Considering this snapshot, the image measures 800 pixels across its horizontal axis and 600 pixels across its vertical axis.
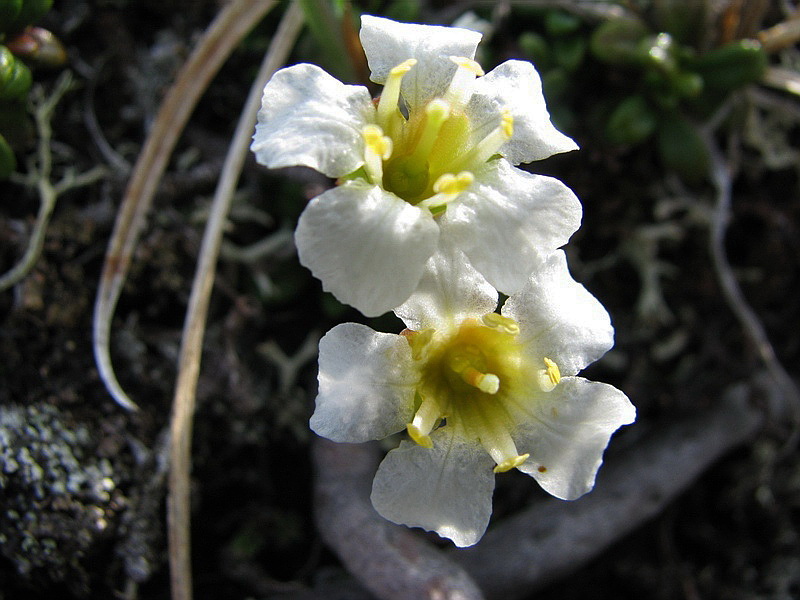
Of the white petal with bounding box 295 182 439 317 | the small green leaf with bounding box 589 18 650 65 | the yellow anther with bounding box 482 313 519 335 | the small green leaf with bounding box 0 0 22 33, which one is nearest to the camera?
the white petal with bounding box 295 182 439 317

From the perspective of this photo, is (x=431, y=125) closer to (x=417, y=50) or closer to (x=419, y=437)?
(x=417, y=50)

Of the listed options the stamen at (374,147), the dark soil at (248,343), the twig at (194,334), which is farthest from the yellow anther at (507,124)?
the twig at (194,334)

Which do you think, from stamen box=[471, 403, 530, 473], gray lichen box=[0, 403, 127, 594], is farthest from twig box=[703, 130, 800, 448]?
gray lichen box=[0, 403, 127, 594]

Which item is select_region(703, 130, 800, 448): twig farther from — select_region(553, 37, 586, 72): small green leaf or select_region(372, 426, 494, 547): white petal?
select_region(372, 426, 494, 547): white petal

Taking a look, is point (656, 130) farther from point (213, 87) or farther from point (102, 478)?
point (102, 478)

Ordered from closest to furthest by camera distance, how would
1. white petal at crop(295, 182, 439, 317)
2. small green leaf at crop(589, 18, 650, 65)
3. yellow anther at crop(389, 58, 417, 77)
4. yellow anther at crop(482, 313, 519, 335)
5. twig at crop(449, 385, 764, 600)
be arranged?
white petal at crop(295, 182, 439, 317)
yellow anther at crop(389, 58, 417, 77)
yellow anther at crop(482, 313, 519, 335)
twig at crop(449, 385, 764, 600)
small green leaf at crop(589, 18, 650, 65)

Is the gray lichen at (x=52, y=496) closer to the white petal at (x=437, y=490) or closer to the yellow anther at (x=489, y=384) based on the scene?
the white petal at (x=437, y=490)

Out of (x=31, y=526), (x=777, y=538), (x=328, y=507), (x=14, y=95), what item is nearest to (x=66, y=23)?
(x=14, y=95)

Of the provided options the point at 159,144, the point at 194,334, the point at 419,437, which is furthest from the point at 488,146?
the point at 159,144
